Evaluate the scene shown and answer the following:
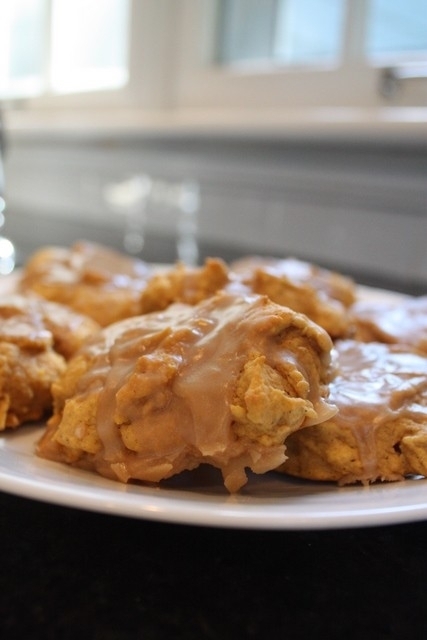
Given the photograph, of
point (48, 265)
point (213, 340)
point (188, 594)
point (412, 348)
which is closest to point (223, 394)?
point (213, 340)

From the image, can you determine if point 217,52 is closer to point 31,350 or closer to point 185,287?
point 185,287

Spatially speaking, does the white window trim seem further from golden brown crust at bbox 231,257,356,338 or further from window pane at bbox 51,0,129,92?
golden brown crust at bbox 231,257,356,338

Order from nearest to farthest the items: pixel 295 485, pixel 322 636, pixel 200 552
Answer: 1. pixel 322 636
2. pixel 200 552
3. pixel 295 485

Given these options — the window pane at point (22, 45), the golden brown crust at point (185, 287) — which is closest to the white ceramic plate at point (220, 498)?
the golden brown crust at point (185, 287)


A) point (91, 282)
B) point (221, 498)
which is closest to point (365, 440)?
point (221, 498)

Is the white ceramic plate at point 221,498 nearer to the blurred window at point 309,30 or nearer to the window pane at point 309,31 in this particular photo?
the blurred window at point 309,30

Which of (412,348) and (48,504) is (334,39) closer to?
(412,348)
